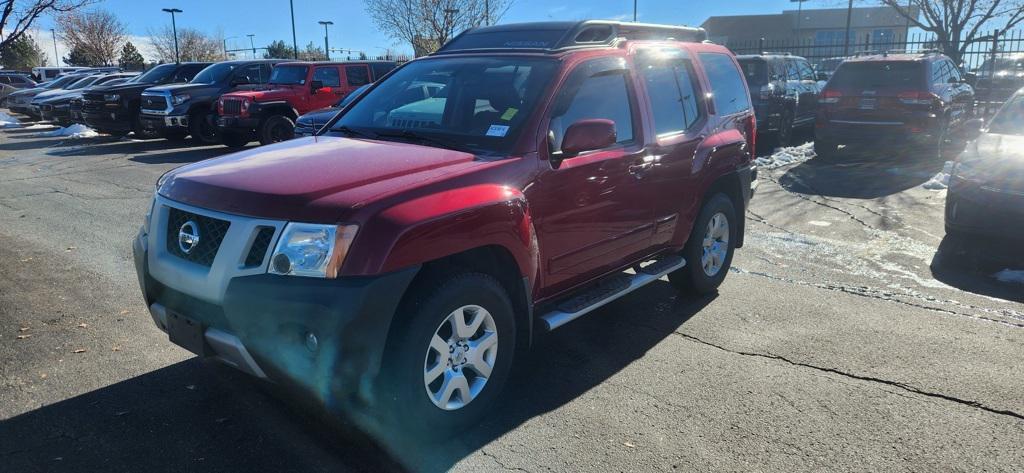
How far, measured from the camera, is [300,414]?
3529 mm

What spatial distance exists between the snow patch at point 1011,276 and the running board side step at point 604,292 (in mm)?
2963

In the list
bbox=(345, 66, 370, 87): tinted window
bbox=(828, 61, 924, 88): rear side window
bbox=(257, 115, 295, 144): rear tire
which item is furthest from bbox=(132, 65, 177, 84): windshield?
bbox=(828, 61, 924, 88): rear side window

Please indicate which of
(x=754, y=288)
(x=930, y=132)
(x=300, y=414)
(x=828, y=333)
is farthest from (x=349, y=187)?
(x=930, y=132)

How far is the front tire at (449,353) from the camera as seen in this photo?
3.01 m

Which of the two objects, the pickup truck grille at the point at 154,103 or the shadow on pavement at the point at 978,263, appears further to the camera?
the pickup truck grille at the point at 154,103

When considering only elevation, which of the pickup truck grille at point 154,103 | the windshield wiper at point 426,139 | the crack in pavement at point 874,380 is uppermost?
the pickup truck grille at point 154,103

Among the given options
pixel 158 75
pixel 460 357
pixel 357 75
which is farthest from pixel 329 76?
pixel 460 357

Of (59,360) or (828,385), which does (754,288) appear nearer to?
(828,385)

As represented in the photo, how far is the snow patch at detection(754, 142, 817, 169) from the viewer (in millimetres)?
12648

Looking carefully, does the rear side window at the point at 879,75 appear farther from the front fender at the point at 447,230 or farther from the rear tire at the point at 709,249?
the front fender at the point at 447,230

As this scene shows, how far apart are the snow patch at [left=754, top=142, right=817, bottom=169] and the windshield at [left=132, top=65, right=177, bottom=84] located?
46.6 feet

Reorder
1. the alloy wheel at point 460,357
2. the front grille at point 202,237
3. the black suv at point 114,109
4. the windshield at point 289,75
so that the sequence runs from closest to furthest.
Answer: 1. the front grille at point 202,237
2. the alloy wheel at point 460,357
3. the windshield at point 289,75
4. the black suv at point 114,109

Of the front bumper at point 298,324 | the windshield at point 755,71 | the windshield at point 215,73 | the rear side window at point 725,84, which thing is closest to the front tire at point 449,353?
the front bumper at point 298,324

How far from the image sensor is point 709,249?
5496 mm
